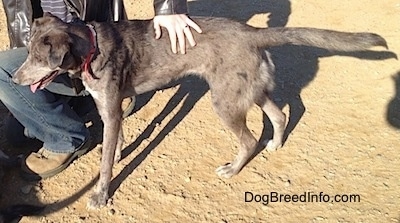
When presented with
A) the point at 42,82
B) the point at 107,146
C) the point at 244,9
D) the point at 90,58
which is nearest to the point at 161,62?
the point at 90,58

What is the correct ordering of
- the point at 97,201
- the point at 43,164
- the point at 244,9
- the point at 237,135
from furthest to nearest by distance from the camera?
the point at 244,9, the point at 43,164, the point at 237,135, the point at 97,201

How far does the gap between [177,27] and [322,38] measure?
0.91 m

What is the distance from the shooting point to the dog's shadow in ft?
13.4

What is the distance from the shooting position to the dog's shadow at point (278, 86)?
13.4ft

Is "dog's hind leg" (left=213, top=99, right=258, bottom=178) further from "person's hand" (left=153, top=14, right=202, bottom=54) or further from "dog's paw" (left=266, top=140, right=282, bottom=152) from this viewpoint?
"person's hand" (left=153, top=14, right=202, bottom=54)

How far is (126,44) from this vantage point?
3402mm

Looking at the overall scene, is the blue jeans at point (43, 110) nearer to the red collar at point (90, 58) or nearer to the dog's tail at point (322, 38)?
the red collar at point (90, 58)

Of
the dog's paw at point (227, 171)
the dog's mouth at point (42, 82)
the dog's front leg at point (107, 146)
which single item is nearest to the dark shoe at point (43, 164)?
the dog's front leg at point (107, 146)

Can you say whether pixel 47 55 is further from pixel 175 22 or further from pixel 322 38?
pixel 322 38

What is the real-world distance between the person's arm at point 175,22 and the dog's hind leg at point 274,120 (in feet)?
2.37

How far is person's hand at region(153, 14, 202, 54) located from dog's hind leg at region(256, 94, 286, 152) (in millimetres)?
710

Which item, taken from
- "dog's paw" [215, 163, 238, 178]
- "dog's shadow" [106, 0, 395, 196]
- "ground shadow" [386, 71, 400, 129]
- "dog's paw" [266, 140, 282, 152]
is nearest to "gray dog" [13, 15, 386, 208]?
"dog's paw" [215, 163, 238, 178]

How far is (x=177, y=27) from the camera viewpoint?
135 inches

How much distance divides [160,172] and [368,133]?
1.57m
